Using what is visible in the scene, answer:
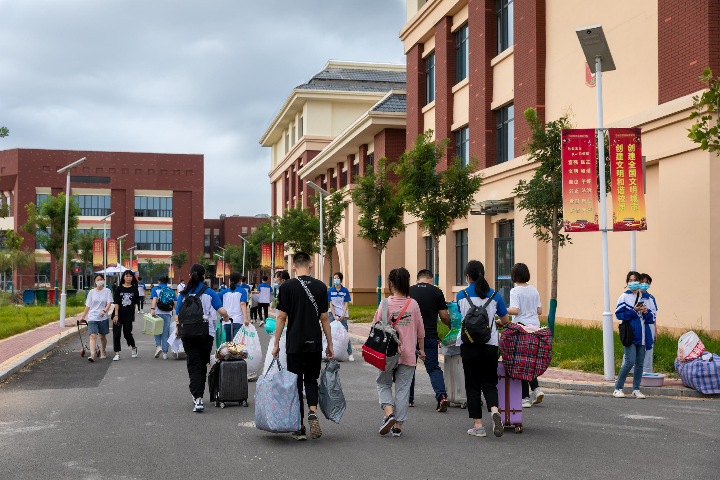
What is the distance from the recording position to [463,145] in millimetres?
29844

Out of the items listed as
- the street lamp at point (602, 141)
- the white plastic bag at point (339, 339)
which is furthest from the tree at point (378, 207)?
the street lamp at point (602, 141)

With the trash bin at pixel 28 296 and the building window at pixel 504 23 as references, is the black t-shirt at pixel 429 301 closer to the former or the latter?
the building window at pixel 504 23

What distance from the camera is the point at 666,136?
17094 millimetres

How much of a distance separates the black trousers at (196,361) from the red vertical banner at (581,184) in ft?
23.5

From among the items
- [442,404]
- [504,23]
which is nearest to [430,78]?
[504,23]

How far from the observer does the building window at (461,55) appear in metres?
29.9

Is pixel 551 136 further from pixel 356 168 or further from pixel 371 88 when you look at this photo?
pixel 371 88

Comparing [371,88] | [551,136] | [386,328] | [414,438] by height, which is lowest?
[414,438]

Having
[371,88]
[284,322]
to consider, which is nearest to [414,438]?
[284,322]

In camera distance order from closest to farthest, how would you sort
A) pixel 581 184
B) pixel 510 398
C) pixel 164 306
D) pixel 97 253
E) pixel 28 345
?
pixel 510 398 < pixel 581 184 < pixel 164 306 < pixel 28 345 < pixel 97 253

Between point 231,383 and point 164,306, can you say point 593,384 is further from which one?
point 164,306

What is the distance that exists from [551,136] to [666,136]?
2.59m

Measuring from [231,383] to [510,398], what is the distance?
3.60m

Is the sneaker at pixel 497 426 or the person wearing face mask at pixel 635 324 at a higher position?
the person wearing face mask at pixel 635 324
